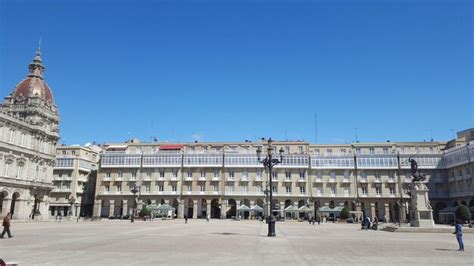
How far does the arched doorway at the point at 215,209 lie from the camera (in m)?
76.2

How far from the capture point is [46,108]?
70.0m

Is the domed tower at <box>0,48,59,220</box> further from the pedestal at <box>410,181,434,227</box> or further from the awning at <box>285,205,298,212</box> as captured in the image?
the pedestal at <box>410,181,434,227</box>

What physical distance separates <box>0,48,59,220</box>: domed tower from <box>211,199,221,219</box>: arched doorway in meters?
30.7

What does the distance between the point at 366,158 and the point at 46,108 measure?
205 ft

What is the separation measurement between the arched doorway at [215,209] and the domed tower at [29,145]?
1207 inches

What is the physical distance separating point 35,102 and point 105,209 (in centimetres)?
2572

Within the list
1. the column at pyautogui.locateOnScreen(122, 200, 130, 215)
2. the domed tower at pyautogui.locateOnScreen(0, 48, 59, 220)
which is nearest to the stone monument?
the domed tower at pyautogui.locateOnScreen(0, 48, 59, 220)

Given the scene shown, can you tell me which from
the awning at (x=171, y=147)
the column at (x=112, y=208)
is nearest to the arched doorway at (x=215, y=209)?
the awning at (x=171, y=147)

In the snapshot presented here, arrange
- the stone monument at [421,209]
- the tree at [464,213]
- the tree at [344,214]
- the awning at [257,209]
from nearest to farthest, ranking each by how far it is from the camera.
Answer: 1. the stone monument at [421,209]
2. the tree at [464,213]
3. the tree at [344,214]
4. the awning at [257,209]

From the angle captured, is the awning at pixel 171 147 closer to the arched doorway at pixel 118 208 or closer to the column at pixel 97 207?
the arched doorway at pixel 118 208

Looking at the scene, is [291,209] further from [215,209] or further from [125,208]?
[125,208]

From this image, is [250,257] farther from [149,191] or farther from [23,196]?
[149,191]

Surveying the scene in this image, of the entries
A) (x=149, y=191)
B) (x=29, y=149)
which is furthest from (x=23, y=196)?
(x=149, y=191)

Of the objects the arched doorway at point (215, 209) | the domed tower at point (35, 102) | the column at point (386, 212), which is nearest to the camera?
the domed tower at point (35, 102)
